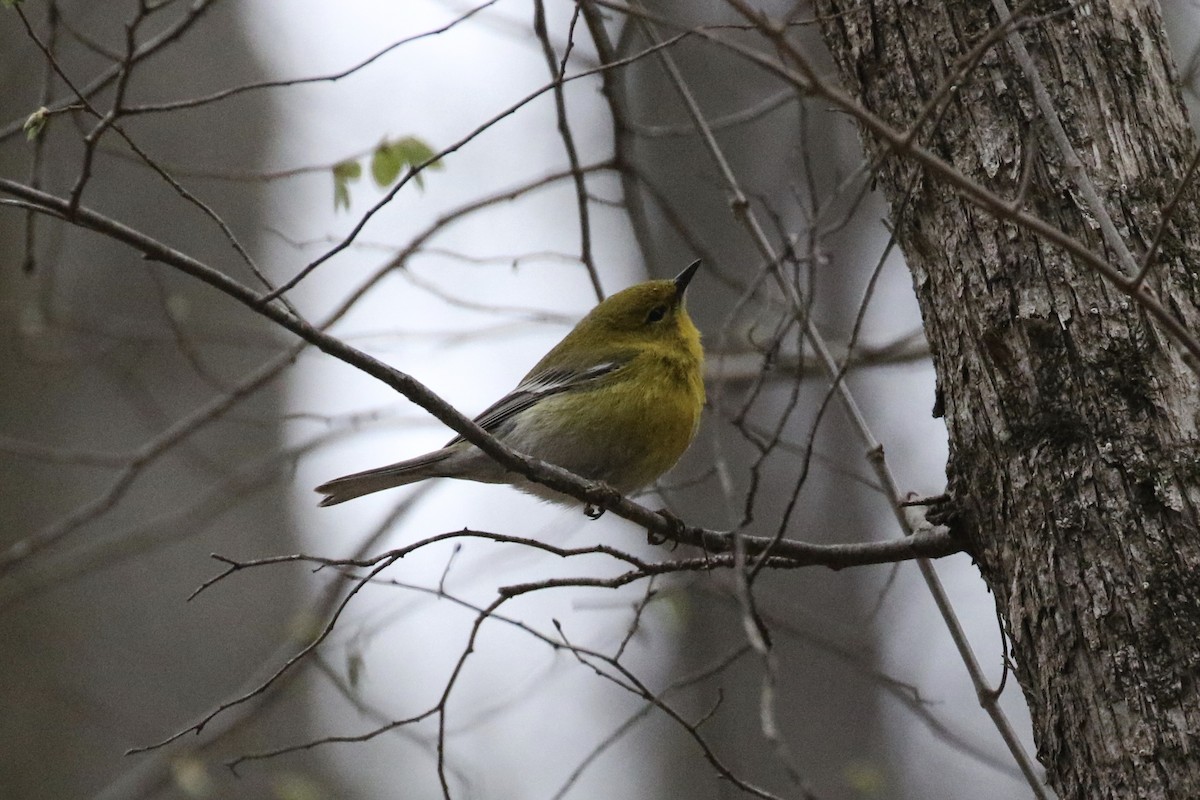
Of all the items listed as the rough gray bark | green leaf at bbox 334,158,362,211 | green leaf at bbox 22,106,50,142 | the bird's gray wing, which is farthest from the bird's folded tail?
the rough gray bark

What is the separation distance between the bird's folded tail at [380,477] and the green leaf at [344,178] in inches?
41.4

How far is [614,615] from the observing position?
6.77 metres

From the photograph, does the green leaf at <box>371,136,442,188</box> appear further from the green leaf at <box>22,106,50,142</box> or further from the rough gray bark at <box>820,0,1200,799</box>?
the rough gray bark at <box>820,0,1200,799</box>

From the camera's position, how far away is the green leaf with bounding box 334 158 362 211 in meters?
4.07

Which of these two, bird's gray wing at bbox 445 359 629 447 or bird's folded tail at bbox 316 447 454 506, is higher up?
bird's gray wing at bbox 445 359 629 447

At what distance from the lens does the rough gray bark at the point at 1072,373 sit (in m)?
2.45

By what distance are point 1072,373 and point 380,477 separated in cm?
276

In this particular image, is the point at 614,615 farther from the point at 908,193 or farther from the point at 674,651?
the point at 908,193

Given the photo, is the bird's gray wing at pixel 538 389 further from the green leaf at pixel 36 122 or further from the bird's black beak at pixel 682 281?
the green leaf at pixel 36 122

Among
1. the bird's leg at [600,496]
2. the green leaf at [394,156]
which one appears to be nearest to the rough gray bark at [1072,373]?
the bird's leg at [600,496]

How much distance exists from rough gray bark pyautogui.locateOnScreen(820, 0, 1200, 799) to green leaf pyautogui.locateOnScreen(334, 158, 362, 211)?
1.91 metres

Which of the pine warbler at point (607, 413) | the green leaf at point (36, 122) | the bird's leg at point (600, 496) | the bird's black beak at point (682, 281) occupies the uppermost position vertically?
the bird's black beak at point (682, 281)

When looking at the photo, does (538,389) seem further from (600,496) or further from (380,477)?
(600,496)

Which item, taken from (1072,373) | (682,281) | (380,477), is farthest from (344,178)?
(1072,373)
